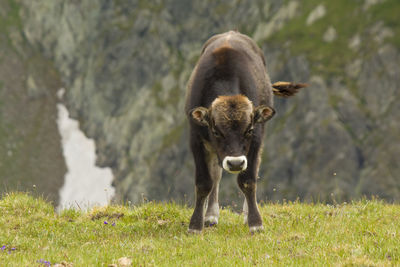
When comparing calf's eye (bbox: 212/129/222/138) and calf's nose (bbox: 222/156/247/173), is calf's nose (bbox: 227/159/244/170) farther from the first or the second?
calf's eye (bbox: 212/129/222/138)

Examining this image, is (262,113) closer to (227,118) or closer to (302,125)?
(227,118)

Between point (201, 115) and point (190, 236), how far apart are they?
2.64 meters

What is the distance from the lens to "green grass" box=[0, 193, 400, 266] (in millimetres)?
7613

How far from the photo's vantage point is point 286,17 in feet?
618

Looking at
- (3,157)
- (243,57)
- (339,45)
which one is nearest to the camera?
(243,57)

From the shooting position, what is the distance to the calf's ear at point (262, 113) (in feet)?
33.5

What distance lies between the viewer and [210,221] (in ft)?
38.3

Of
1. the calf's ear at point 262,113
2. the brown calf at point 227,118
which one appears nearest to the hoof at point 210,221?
the brown calf at point 227,118

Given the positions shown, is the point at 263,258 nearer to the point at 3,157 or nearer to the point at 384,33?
→ the point at 384,33

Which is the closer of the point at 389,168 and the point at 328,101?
→ the point at 389,168

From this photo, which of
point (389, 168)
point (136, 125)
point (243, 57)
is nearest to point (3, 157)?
point (136, 125)

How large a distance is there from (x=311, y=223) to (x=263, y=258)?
3311 mm

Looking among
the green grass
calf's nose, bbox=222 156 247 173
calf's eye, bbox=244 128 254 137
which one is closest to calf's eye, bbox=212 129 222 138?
calf's eye, bbox=244 128 254 137

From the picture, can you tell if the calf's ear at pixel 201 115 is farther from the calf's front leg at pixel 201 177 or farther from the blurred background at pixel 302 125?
the blurred background at pixel 302 125
